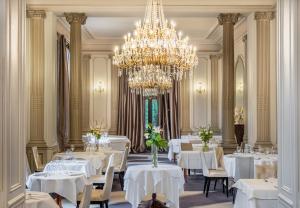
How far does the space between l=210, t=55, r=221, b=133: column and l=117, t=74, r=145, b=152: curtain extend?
297 centimetres

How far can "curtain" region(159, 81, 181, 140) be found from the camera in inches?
815

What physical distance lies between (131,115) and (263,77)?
31.6 ft

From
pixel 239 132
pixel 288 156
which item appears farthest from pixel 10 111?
pixel 239 132

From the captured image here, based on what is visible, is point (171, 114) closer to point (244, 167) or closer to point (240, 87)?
point (240, 87)

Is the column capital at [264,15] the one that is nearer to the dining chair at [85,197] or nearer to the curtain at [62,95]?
the curtain at [62,95]

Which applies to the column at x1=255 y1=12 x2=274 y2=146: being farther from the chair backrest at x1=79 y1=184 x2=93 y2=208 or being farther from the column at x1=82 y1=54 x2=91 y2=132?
the column at x1=82 y1=54 x2=91 y2=132

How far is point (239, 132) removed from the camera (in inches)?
559

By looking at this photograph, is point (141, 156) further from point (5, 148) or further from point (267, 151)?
point (5, 148)

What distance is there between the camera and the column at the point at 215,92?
20.1 m

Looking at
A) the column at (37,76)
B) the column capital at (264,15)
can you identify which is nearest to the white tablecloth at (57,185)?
the column at (37,76)

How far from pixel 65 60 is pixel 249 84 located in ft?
19.1

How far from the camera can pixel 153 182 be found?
27.0ft

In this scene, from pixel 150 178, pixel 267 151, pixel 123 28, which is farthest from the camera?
pixel 123 28

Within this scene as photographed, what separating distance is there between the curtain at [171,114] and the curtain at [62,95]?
6.36 meters
